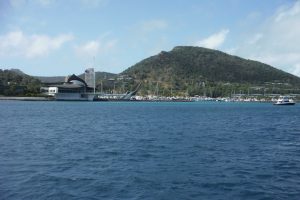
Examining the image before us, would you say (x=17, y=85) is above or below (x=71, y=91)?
above

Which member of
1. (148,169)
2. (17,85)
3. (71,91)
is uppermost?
(17,85)

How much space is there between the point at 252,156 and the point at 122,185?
9884 millimetres

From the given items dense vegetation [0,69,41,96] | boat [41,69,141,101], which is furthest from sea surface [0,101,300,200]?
boat [41,69,141,101]

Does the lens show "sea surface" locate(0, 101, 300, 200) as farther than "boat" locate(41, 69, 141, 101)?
No

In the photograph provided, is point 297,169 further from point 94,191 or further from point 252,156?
point 94,191

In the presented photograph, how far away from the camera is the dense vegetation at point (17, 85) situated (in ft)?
506

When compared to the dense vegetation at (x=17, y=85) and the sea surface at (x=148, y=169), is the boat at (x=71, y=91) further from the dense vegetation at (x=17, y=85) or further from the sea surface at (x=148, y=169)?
the sea surface at (x=148, y=169)

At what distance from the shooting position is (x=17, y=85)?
15750 centimetres

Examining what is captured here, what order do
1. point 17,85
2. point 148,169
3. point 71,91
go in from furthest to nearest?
1. point 71,91
2. point 17,85
3. point 148,169

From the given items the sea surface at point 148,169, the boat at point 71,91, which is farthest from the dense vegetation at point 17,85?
the sea surface at point 148,169

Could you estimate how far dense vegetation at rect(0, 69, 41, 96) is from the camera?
15438cm

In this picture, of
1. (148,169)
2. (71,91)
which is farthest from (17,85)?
(148,169)

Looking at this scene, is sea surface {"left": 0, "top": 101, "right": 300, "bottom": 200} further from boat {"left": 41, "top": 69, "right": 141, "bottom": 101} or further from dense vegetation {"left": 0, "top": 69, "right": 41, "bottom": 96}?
boat {"left": 41, "top": 69, "right": 141, "bottom": 101}

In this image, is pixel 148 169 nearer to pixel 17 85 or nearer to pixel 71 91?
pixel 17 85
